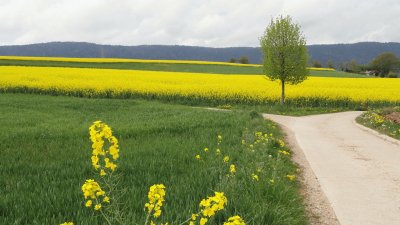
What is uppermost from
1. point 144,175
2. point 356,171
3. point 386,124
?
point 144,175

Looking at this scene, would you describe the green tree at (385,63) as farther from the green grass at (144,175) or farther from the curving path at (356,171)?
the green grass at (144,175)

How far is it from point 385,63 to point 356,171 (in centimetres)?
10842

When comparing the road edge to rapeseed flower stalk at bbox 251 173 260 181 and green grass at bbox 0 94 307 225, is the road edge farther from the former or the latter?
rapeseed flower stalk at bbox 251 173 260 181

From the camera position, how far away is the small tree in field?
26328 mm

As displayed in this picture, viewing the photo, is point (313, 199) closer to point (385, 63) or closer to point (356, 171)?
point (356, 171)

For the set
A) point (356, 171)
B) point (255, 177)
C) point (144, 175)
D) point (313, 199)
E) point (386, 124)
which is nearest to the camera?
point (255, 177)

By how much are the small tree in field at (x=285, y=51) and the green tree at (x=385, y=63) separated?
8870 cm

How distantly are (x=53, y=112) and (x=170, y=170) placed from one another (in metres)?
13.9

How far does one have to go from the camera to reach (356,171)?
8602 mm

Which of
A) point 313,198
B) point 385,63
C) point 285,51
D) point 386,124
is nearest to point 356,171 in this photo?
point 313,198

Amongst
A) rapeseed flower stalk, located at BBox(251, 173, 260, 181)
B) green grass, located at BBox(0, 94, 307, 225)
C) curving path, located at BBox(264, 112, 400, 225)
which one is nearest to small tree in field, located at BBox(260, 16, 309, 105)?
curving path, located at BBox(264, 112, 400, 225)

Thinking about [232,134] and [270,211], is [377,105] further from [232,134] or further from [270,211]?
[270,211]

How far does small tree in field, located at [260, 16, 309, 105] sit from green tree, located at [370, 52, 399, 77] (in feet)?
291

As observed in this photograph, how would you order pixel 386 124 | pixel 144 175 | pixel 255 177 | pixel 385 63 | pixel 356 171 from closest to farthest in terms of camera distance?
pixel 255 177 < pixel 144 175 < pixel 356 171 < pixel 386 124 < pixel 385 63
